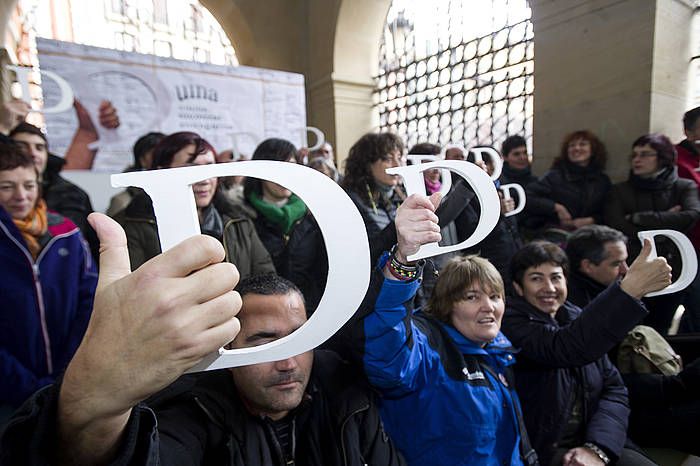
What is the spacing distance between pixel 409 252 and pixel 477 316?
62cm

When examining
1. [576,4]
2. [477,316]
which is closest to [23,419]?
[477,316]

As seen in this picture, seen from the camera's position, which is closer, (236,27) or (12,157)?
(12,157)

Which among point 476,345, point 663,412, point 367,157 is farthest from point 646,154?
point 476,345

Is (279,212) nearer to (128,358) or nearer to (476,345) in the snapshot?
(476,345)

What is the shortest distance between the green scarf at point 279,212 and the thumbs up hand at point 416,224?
135 cm

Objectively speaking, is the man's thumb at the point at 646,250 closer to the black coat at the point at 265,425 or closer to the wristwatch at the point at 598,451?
the wristwatch at the point at 598,451

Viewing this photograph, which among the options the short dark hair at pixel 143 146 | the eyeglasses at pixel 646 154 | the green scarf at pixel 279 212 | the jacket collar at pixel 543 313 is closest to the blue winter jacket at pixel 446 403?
the jacket collar at pixel 543 313

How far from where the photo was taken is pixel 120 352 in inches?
17.6

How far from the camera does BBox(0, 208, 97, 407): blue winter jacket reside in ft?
4.38

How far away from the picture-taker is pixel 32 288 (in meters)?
1.38

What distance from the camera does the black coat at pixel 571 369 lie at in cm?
138

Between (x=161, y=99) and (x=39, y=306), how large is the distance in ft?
7.41

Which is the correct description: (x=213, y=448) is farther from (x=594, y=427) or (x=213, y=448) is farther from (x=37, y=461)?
(x=594, y=427)

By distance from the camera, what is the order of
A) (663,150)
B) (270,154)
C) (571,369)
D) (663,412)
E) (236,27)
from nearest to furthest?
(571,369) < (663,412) < (270,154) < (663,150) < (236,27)
